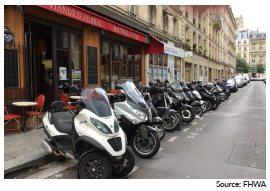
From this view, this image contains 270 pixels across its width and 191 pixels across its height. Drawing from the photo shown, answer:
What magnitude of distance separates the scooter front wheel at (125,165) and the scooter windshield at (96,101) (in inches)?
26.2

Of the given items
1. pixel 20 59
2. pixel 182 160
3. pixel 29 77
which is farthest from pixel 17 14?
pixel 182 160

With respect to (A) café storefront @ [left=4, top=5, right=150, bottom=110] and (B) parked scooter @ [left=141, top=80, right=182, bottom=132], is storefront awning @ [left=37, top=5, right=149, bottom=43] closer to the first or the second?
(A) café storefront @ [left=4, top=5, right=150, bottom=110]

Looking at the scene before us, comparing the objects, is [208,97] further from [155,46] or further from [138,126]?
[138,126]

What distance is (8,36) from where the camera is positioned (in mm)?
6121

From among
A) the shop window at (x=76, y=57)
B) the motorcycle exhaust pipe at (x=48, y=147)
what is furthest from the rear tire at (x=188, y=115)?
the motorcycle exhaust pipe at (x=48, y=147)

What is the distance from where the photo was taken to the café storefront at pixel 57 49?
6465 mm

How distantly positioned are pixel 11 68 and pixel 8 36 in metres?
0.85

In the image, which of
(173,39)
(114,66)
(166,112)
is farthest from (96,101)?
(173,39)

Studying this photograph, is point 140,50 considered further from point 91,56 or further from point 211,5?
point 211,5

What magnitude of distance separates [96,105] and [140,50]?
11.1 meters

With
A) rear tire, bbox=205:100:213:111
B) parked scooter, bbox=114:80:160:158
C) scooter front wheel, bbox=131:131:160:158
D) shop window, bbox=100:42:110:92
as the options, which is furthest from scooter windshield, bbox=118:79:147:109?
rear tire, bbox=205:100:213:111

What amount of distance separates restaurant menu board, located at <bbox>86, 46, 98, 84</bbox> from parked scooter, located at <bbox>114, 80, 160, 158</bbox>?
16.3ft

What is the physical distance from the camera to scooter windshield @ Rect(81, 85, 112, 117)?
3302 mm

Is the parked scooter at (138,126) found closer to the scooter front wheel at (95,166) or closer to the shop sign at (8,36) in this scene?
the scooter front wheel at (95,166)
